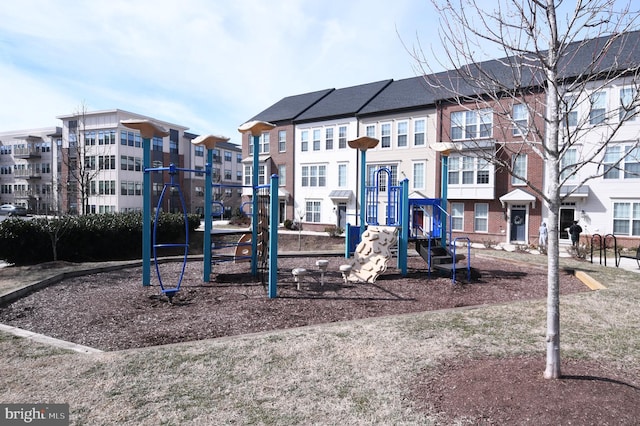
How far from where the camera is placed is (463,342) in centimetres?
552

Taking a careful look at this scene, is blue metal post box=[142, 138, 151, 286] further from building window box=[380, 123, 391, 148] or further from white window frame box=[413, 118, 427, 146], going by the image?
building window box=[380, 123, 391, 148]

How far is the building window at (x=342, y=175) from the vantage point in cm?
3127

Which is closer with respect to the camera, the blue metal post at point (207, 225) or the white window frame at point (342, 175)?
the blue metal post at point (207, 225)

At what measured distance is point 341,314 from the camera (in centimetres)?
729

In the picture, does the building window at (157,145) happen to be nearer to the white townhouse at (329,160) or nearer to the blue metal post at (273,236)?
the white townhouse at (329,160)

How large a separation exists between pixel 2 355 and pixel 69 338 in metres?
0.93

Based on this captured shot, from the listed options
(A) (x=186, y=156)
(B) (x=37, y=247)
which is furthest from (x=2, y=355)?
(A) (x=186, y=156)

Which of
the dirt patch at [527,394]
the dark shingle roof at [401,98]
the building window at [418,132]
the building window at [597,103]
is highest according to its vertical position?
the dark shingle roof at [401,98]

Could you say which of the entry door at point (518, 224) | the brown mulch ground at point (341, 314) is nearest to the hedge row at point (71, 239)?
the brown mulch ground at point (341, 314)

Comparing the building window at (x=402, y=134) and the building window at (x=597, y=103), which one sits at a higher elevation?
the building window at (x=402, y=134)

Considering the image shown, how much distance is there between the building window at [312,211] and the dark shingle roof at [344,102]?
22.8ft

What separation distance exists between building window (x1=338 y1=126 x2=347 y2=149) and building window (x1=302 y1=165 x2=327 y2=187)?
2236 millimetres

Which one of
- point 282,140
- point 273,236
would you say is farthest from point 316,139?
point 273,236

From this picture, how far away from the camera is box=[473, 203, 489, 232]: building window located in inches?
993
